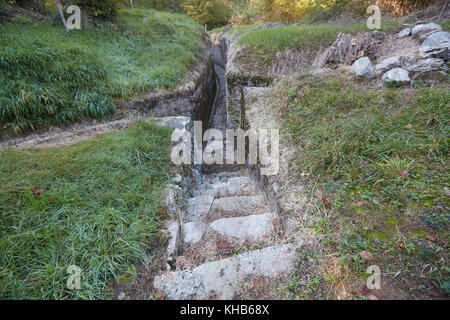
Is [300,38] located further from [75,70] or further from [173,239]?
[173,239]

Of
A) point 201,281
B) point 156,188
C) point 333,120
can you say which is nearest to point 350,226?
point 201,281

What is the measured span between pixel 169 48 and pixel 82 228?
6.67 meters

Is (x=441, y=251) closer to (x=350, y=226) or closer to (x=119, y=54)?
(x=350, y=226)

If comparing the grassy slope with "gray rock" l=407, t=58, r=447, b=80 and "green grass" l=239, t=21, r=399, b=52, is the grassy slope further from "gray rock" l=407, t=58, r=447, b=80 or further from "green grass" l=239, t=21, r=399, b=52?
"green grass" l=239, t=21, r=399, b=52

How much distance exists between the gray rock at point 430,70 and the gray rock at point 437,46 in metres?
0.32

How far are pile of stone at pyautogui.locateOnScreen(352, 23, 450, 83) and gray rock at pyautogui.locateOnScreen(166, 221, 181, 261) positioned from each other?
13.7ft

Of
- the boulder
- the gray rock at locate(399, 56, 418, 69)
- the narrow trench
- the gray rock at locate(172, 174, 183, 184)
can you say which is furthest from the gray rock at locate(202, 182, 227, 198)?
the boulder

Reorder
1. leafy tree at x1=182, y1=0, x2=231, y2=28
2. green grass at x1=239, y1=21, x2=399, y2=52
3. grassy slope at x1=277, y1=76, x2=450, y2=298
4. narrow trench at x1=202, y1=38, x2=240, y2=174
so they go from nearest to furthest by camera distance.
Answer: grassy slope at x1=277, y1=76, x2=450, y2=298 < narrow trench at x1=202, y1=38, x2=240, y2=174 < green grass at x1=239, y1=21, x2=399, y2=52 < leafy tree at x1=182, y1=0, x2=231, y2=28

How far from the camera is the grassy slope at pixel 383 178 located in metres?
1.34

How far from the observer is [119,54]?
5.76 metres

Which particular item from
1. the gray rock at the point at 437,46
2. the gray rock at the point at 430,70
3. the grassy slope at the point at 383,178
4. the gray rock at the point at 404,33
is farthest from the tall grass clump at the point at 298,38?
the grassy slope at the point at 383,178

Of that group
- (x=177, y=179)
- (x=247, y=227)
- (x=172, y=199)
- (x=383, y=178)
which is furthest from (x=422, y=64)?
(x=172, y=199)

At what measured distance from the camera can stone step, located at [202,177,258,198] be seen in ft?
10.8

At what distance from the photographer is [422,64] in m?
3.21
